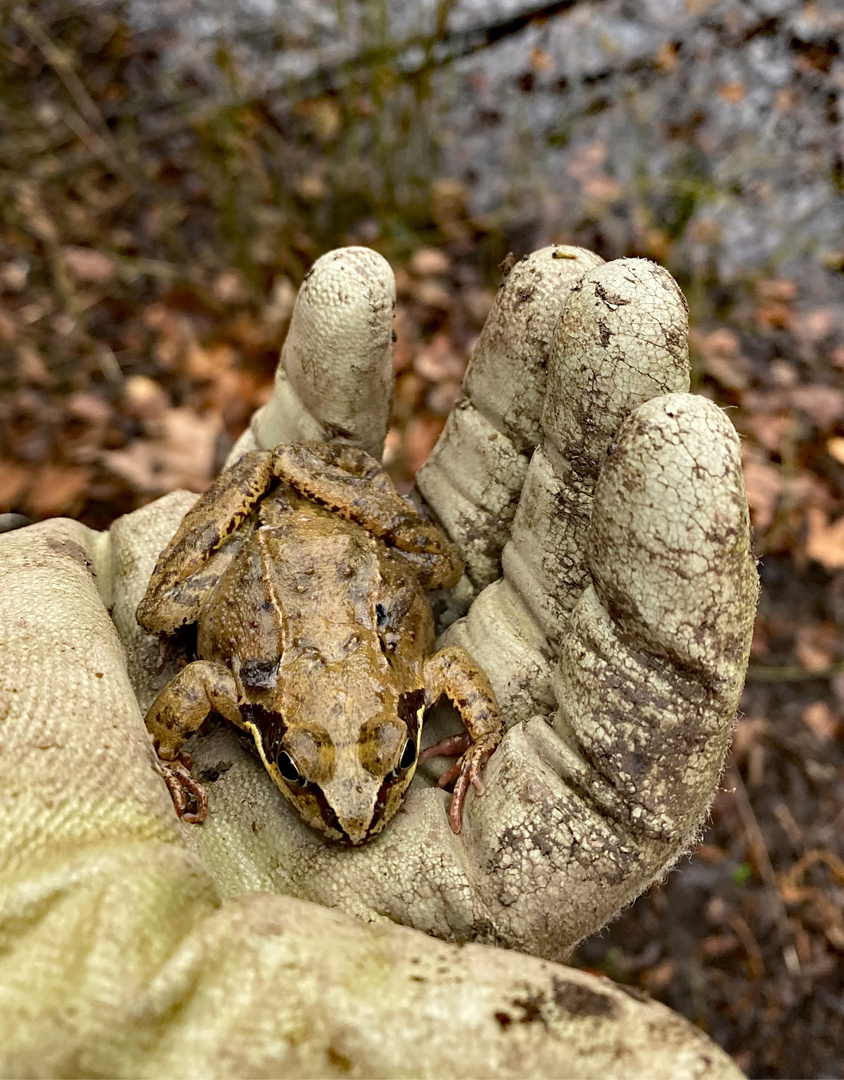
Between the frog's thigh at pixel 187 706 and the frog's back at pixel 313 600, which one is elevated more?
the frog's back at pixel 313 600

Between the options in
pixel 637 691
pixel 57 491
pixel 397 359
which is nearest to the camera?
pixel 637 691

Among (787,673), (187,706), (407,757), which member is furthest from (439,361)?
(407,757)

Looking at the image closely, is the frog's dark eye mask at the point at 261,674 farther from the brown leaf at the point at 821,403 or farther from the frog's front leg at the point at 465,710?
the brown leaf at the point at 821,403

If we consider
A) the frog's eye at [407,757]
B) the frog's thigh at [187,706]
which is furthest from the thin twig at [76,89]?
the frog's eye at [407,757]

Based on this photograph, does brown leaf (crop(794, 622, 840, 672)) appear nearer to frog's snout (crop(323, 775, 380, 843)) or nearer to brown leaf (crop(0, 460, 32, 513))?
frog's snout (crop(323, 775, 380, 843))

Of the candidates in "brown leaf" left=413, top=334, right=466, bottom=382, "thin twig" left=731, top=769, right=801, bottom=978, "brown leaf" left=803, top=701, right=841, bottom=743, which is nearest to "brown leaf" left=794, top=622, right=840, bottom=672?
"brown leaf" left=803, top=701, right=841, bottom=743

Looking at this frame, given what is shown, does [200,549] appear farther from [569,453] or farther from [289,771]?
[569,453]

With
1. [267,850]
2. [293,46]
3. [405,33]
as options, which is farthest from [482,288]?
[267,850]
